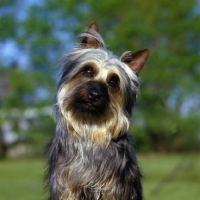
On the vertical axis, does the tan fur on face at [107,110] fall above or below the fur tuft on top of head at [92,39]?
below

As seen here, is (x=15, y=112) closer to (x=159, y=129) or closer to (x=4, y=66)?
(x=4, y=66)

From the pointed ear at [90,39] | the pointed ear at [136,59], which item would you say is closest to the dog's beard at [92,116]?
the pointed ear at [136,59]

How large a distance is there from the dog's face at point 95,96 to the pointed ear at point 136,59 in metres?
0.34

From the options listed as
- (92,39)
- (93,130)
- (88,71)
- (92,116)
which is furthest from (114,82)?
(92,39)

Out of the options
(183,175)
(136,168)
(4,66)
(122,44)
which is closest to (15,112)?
(4,66)

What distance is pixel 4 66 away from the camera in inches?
2025

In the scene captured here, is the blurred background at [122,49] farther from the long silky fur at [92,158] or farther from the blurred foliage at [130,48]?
the long silky fur at [92,158]

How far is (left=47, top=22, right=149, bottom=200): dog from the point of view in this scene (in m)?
8.62

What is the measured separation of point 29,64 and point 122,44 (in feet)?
20.7

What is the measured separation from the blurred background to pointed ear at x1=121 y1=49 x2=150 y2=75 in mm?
37805

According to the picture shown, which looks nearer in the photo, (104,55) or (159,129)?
(104,55)

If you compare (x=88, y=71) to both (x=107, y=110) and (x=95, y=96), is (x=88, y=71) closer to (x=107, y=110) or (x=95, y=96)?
(x=95, y=96)

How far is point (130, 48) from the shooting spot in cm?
4772

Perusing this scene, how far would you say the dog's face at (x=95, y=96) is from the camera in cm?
855
